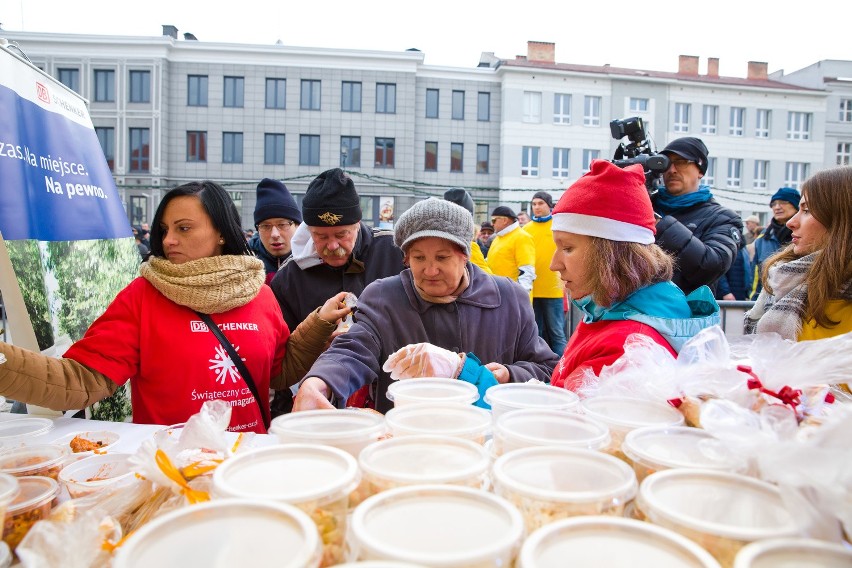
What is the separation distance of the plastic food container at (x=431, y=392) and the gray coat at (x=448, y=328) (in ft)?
2.50

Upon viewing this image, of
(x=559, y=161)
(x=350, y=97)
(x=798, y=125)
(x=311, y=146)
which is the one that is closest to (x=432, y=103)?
(x=350, y=97)

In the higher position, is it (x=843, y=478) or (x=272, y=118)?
(x=272, y=118)

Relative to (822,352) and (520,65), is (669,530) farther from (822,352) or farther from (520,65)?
(520,65)

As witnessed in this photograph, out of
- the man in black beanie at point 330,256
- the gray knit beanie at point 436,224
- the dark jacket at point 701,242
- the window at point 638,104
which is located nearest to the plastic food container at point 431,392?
the gray knit beanie at point 436,224

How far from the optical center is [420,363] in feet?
6.02

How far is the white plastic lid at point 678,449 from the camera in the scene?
0.87 meters

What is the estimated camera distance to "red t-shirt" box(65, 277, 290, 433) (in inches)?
80.2

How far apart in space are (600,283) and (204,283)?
158cm

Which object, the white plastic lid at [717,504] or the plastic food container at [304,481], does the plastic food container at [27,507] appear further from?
the white plastic lid at [717,504]

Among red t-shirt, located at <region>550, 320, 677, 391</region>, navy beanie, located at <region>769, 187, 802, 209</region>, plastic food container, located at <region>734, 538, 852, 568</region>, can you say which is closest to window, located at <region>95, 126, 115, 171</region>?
navy beanie, located at <region>769, 187, 802, 209</region>

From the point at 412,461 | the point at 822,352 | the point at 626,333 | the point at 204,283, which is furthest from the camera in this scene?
the point at 204,283

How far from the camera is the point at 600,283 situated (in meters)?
1.90

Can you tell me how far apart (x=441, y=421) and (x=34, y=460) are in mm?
1012

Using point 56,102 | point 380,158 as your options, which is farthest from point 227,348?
point 380,158
